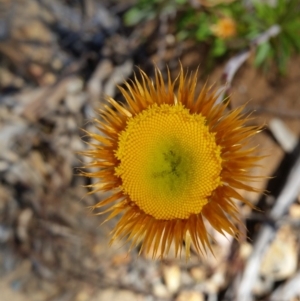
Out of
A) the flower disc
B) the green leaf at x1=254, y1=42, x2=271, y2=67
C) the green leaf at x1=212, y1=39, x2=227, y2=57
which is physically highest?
the green leaf at x1=254, y1=42, x2=271, y2=67

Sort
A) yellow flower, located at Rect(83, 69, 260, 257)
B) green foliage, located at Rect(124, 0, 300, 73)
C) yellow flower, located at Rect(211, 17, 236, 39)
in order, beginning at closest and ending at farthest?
yellow flower, located at Rect(83, 69, 260, 257) < green foliage, located at Rect(124, 0, 300, 73) < yellow flower, located at Rect(211, 17, 236, 39)

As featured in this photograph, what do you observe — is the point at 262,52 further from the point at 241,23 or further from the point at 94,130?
the point at 94,130

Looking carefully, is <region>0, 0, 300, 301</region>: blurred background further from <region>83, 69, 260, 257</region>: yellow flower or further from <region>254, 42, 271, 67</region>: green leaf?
<region>83, 69, 260, 257</region>: yellow flower

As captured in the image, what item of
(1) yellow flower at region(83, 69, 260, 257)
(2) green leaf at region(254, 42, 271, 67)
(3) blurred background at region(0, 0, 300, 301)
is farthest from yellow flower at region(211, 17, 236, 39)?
(1) yellow flower at region(83, 69, 260, 257)

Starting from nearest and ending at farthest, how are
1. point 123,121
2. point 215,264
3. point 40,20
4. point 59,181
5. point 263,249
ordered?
point 123,121, point 263,249, point 215,264, point 59,181, point 40,20

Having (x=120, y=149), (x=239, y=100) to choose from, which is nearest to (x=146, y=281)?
(x=239, y=100)

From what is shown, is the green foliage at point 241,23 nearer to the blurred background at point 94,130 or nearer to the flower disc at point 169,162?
the blurred background at point 94,130

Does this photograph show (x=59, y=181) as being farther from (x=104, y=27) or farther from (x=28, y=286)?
(x=104, y=27)
